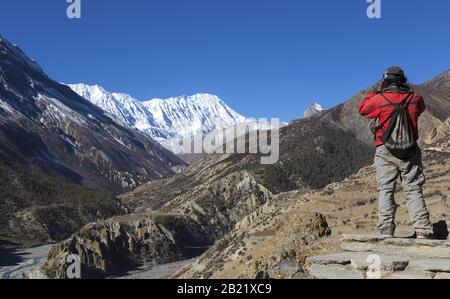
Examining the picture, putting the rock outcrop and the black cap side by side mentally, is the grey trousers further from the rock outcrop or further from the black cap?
the rock outcrop

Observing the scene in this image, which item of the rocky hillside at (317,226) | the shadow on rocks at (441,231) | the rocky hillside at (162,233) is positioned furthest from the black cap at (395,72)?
the rocky hillside at (162,233)

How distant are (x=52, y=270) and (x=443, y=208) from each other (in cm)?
11148

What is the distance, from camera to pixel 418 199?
13.8 metres

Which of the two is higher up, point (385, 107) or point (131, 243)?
point (385, 107)

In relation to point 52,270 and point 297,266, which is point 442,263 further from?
point 52,270

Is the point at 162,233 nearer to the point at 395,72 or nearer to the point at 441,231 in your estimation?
the point at 441,231

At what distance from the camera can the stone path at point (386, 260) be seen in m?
11.8

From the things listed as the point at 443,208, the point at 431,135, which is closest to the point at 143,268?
the point at 431,135

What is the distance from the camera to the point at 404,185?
1400cm

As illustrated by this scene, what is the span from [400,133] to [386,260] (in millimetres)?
3305

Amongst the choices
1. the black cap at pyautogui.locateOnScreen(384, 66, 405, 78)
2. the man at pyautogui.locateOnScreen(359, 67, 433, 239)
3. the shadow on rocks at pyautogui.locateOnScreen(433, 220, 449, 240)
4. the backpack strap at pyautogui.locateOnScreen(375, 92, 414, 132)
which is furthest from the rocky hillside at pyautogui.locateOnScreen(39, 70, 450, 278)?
the black cap at pyautogui.locateOnScreen(384, 66, 405, 78)

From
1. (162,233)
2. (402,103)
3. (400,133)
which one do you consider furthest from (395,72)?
(162,233)
